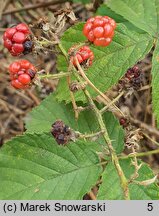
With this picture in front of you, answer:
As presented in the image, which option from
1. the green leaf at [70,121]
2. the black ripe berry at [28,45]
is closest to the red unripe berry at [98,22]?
the black ripe berry at [28,45]

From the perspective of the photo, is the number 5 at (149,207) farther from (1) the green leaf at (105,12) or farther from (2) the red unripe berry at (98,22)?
(1) the green leaf at (105,12)

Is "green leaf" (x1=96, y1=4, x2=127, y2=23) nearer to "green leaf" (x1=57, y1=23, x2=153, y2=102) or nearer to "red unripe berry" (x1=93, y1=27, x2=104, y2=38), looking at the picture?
"green leaf" (x1=57, y1=23, x2=153, y2=102)

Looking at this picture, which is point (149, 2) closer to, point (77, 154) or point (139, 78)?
point (139, 78)

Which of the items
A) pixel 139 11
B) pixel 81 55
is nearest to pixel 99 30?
pixel 81 55

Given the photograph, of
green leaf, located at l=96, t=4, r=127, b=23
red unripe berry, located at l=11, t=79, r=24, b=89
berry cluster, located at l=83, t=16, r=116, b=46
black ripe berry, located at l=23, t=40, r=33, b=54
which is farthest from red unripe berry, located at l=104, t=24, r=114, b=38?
green leaf, located at l=96, t=4, r=127, b=23

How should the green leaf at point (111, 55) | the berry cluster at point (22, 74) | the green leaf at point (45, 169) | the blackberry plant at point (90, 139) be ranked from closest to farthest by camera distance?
the berry cluster at point (22, 74), the blackberry plant at point (90, 139), the green leaf at point (45, 169), the green leaf at point (111, 55)
